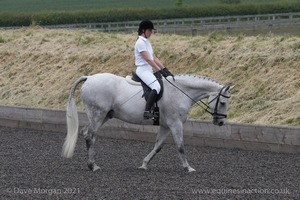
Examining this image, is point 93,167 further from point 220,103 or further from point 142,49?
point 220,103

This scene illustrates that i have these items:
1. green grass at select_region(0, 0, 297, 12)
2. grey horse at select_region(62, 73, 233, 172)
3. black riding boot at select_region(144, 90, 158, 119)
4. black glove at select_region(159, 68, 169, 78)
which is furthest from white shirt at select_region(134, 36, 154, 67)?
green grass at select_region(0, 0, 297, 12)

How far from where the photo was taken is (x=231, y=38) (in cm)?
2736

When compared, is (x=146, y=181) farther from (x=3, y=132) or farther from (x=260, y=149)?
(x=3, y=132)

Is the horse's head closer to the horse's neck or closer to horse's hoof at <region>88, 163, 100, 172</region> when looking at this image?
the horse's neck

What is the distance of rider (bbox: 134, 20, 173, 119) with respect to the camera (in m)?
16.1

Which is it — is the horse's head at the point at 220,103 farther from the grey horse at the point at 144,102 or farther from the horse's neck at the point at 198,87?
the horse's neck at the point at 198,87

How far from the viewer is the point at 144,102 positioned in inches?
639

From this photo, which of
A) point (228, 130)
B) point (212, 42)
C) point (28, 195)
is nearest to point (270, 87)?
point (228, 130)

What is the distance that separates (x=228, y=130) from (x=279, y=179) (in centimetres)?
433

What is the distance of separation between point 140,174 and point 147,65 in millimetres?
1910

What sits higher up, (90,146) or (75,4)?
(90,146)

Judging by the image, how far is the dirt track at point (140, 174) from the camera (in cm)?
1330

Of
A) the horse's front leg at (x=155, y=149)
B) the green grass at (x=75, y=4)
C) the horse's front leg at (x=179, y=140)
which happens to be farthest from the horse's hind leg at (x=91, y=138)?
the green grass at (x=75, y=4)

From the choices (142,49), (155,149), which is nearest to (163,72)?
(142,49)
